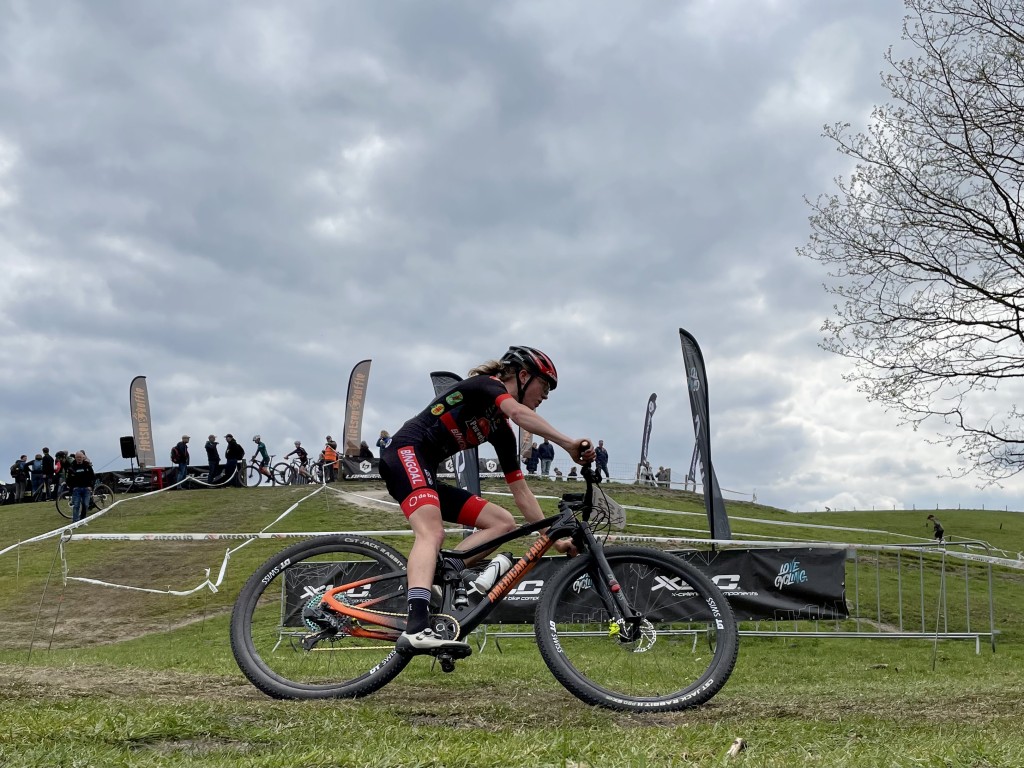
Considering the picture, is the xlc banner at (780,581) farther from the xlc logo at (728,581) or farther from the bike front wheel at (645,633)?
the bike front wheel at (645,633)

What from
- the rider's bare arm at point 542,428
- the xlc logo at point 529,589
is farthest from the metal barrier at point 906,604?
the rider's bare arm at point 542,428

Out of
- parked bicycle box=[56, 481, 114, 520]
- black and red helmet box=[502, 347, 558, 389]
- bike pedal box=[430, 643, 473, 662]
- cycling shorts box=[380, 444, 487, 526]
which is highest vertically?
black and red helmet box=[502, 347, 558, 389]

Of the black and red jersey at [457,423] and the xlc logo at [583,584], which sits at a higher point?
the black and red jersey at [457,423]

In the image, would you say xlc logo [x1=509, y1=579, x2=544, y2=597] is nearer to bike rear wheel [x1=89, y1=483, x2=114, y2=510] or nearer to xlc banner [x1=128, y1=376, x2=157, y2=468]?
bike rear wheel [x1=89, y1=483, x2=114, y2=510]

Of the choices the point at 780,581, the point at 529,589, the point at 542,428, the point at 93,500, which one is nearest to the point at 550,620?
the point at 542,428

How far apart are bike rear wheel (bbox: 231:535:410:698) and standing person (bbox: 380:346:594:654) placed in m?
0.35

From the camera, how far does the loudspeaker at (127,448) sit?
40.3 metres

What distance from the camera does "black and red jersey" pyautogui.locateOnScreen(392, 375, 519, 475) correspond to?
18.1 feet

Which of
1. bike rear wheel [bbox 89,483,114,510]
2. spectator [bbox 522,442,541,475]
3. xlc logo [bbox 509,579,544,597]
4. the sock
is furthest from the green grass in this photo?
spectator [bbox 522,442,541,475]

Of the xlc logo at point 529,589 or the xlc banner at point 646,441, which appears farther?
the xlc banner at point 646,441

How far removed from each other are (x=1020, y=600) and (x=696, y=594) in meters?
18.8

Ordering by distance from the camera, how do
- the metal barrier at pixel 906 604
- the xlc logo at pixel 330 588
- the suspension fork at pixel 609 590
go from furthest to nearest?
the metal barrier at pixel 906 604 < the xlc logo at pixel 330 588 < the suspension fork at pixel 609 590

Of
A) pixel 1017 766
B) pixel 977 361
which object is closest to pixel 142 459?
pixel 977 361

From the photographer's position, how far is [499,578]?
5562mm
